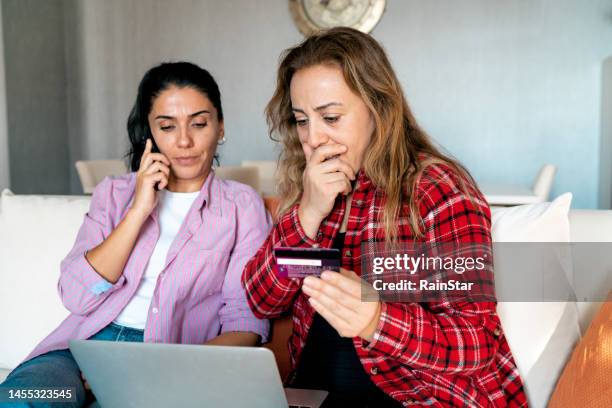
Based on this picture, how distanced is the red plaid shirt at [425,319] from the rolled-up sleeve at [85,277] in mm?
367

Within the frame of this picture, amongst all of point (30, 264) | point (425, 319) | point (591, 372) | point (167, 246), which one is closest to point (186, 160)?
point (167, 246)

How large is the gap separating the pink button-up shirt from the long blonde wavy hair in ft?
1.44

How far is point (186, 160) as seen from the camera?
5.67 feet

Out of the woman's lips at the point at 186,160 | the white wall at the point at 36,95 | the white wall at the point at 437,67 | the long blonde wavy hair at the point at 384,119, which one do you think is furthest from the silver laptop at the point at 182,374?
the white wall at the point at 437,67

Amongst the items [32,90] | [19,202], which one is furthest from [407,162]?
[32,90]

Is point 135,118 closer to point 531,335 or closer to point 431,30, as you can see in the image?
point 531,335

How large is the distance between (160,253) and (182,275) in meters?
0.11

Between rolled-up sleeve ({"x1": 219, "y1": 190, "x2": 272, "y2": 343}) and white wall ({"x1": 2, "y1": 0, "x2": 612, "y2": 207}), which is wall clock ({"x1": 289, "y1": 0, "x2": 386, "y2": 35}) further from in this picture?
rolled-up sleeve ({"x1": 219, "y1": 190, "x2": 272, "y2": 343})

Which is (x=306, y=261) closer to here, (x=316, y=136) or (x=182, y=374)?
(x=182, y=374)

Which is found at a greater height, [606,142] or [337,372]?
[606,142]

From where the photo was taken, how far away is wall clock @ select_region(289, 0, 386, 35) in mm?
5617

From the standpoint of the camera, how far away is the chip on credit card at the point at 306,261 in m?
1.04

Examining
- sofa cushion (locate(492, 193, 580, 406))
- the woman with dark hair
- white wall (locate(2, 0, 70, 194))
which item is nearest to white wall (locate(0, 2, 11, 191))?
white wall (locate(2, 0, 70, 194))

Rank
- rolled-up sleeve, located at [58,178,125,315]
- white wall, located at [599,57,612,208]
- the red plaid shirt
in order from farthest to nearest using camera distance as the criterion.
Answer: white wall, located at [599,57,612,208] → rolled-up sleeve, located at [58,178,125,315] → the red plaid shirt
